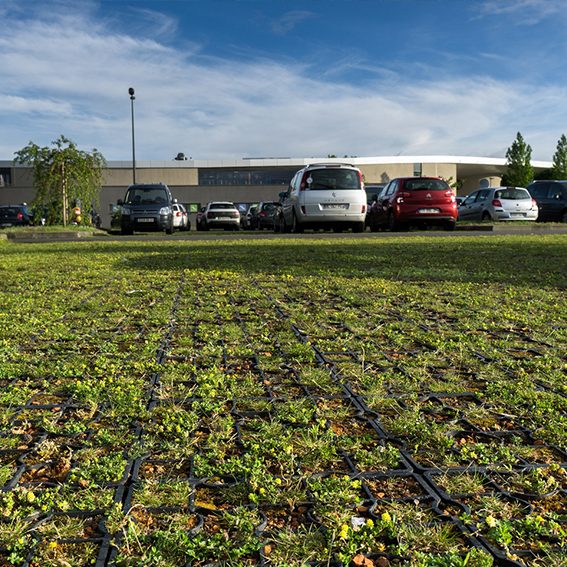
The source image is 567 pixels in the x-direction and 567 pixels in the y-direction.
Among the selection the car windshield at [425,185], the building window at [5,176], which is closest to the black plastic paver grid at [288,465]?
the car windshield at [425,185]

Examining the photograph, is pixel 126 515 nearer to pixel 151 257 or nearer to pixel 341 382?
pixel 341 382

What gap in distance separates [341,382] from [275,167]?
65.9 m

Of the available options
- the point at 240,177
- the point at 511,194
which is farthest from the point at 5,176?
the point at 511,194

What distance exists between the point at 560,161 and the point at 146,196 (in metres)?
79.6

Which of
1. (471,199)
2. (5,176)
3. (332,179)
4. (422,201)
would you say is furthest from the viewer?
(5,176)

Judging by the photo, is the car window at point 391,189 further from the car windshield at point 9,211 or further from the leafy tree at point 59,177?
the car windshield at point 9,211

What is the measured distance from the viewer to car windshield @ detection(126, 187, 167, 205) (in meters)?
22.6

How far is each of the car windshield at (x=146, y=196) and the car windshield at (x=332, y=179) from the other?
7.69 m

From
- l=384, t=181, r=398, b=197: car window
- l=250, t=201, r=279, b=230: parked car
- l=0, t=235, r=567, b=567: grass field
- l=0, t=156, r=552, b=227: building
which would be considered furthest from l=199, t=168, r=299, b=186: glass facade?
l=0, t=235, r=567, b=567: grass field

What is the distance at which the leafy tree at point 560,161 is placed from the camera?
85.6 m

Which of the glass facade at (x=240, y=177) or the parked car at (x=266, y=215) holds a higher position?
the glass facade at (x=240, y=177)

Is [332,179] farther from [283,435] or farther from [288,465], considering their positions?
[288,465]

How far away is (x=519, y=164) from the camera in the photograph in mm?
77062

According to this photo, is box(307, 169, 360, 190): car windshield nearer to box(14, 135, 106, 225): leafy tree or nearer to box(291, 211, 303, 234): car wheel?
box(291, 211, 303, 234): car wheel
